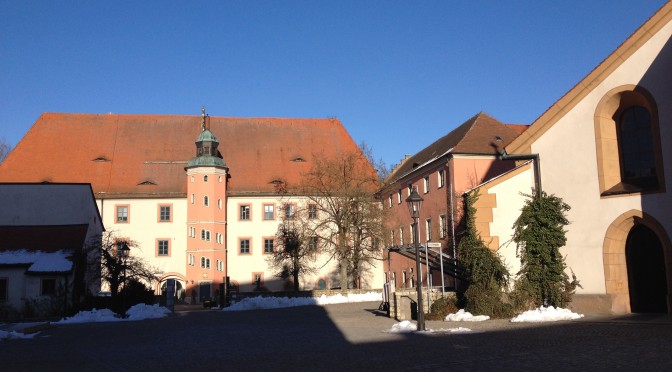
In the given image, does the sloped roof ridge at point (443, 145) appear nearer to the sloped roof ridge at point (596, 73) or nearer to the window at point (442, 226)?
the window at point (442, 226)

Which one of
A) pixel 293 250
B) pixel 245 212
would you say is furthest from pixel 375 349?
pixel 245 212

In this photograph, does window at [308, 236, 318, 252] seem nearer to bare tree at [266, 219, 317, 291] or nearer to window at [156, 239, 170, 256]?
bare tree at [266, 219, 317, 291]

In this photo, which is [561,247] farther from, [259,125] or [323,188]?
[259,125]

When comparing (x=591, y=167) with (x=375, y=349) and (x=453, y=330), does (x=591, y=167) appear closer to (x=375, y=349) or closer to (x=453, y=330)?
(x=453, y=330)

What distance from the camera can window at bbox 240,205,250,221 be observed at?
56.5 meters

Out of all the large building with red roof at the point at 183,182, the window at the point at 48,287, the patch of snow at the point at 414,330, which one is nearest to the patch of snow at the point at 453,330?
the patch of snow at the point at 414,330

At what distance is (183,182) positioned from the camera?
55.7 m

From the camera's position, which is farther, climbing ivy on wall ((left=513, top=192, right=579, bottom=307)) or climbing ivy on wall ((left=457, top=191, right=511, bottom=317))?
climbing ivy on wall ((left=457, top=191, right=511, bottom=317))

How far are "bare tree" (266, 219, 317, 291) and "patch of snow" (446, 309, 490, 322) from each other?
27.4m

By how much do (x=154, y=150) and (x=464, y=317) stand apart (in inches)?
1708

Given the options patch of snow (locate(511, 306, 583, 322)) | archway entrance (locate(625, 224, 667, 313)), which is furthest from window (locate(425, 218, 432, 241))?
patch of snow (locate(511, 306, 583, 322))

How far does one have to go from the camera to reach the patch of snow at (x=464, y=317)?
753 inches

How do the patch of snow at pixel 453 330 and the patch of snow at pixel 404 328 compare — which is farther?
the patch of snow at pixel 404 328

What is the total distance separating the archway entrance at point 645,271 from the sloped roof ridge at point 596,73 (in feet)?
13.9
